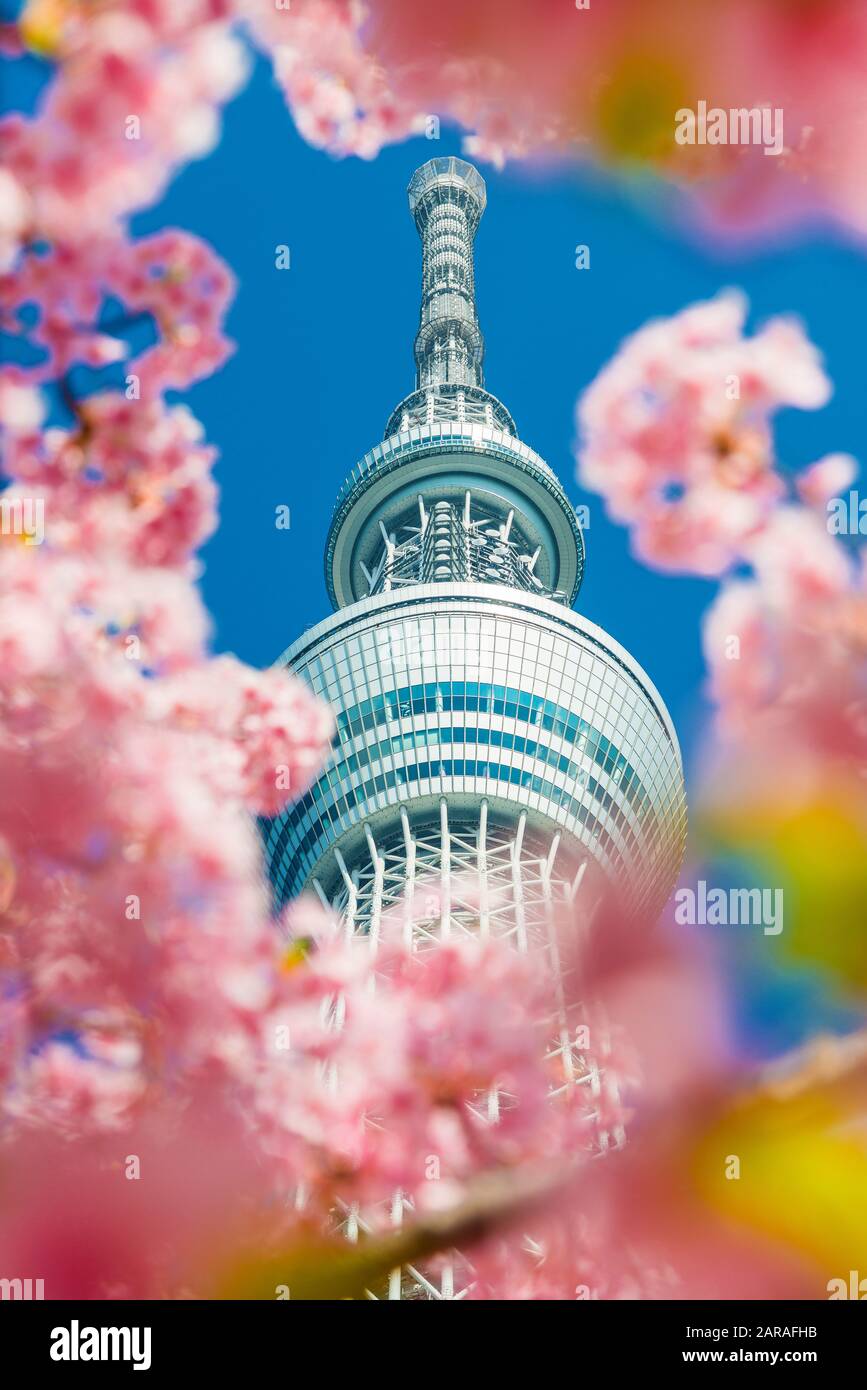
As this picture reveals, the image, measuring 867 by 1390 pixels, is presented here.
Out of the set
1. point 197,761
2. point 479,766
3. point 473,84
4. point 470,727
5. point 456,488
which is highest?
point 456,488

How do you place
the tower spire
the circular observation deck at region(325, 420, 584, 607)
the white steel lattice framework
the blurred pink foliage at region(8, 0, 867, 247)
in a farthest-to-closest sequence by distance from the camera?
the tower spire, the circular observation deck at region(325, 420, 584, 607), the white steel lattice framework, the blurred pink foliage at region(8, 0, 867, 247)

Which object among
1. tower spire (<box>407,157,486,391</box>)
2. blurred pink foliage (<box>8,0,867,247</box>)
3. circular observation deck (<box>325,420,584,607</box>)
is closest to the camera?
blurred pink foliage (<box>8,0,867,247</box>)

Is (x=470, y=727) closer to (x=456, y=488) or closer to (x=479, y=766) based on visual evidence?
(x=479, y=766)

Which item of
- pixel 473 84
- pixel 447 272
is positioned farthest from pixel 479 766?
pixel 447 272

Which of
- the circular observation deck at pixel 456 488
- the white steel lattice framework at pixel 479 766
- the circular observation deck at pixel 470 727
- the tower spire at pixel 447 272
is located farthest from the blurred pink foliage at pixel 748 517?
the tower spire at pixel 447 272

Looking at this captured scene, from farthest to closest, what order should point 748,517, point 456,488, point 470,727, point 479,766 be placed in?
point 456,488, point 470,727, point 479,766, point 748,517

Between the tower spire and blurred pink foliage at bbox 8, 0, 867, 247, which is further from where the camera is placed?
the tower spire

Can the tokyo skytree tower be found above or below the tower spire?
below

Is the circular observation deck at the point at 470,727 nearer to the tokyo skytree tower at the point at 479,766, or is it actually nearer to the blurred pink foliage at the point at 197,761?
the tokyo skytree tower at the point at 479,766

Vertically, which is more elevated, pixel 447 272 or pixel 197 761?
pixel 447 272

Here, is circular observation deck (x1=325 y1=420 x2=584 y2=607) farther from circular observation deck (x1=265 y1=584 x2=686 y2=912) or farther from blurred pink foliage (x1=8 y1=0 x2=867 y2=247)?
blurred pink foliage (x1=8 y1=0 x2=867 y2=247)

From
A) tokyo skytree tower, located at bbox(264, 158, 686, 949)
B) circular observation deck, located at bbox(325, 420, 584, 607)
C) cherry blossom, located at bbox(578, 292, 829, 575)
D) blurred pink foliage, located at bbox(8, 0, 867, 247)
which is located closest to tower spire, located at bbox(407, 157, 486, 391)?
circular observation deck, located at bbox(325, 420, 584, 607)

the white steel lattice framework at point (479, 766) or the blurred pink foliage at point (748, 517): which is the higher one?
the white steel lattice framework at point (479, 766)
